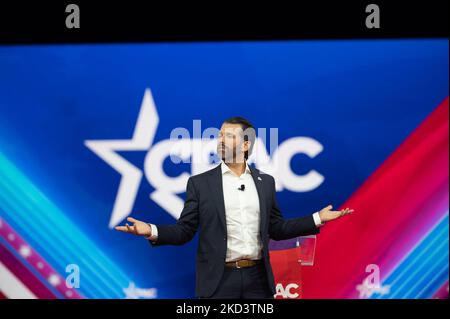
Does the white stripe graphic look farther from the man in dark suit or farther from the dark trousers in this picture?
the dark trousers

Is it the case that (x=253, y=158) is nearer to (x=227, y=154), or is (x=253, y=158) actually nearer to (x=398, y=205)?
(x=398, y=205)

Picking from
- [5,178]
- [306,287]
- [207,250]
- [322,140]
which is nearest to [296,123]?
[322,140]

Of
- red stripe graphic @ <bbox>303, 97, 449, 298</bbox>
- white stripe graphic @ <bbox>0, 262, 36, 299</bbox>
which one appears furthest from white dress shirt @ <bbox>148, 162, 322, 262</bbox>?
white stripe graphic @ <bbox>0, 262, 36, 299</bbox>

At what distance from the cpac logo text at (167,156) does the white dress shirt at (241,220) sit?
1401 millimetres

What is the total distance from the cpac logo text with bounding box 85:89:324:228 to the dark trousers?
1.58 m

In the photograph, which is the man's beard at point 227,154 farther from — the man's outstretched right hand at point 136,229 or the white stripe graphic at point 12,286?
the white stripe graphic at point 12,286

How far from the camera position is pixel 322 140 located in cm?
477

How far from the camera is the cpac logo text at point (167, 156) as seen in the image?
478cm

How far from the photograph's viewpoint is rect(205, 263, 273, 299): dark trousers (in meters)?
3.21

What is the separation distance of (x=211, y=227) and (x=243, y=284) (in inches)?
14.4

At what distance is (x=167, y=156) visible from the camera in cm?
479

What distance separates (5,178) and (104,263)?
43.0 inches

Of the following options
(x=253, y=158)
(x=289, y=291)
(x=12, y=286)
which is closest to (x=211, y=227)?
(x=253, y=158)

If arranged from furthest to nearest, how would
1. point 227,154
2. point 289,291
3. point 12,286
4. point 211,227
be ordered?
1. point 12,286
2. point 289,291
3. point 227,154
4. point 211,227
